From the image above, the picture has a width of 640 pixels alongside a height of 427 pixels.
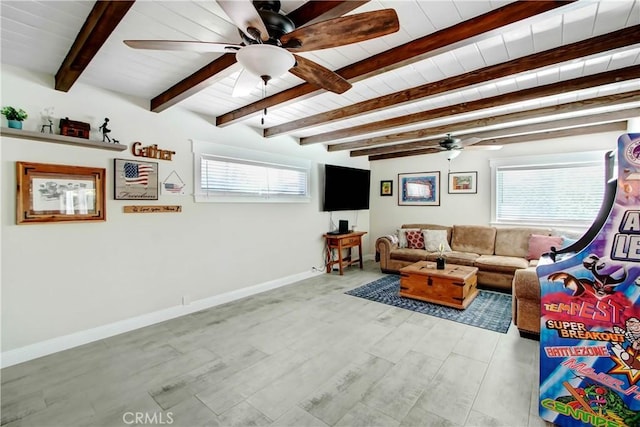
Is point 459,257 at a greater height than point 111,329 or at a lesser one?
greater

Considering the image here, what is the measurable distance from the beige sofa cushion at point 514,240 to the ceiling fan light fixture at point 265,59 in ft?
16.0

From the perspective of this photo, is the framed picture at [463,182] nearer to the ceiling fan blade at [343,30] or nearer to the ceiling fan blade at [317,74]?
the ceiling fan blade at [317,74]

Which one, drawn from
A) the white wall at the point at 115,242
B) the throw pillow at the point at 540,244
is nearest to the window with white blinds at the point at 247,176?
the white wall at the point at 115,242

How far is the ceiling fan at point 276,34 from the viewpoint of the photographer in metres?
1.35

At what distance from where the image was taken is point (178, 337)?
2939 millimetres

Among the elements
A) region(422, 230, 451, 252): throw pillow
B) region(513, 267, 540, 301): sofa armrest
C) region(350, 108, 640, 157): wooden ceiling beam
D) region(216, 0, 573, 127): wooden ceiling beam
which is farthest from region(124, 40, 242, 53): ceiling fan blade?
region(422, 230, 451, 252): throw pillow

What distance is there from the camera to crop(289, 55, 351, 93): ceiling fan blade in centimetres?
185

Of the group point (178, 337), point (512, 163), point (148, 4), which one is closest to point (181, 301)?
point (178, 337)

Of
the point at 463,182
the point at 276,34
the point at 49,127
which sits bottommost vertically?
the point at 463,182

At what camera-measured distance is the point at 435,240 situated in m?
5.45

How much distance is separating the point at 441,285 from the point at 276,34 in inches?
136

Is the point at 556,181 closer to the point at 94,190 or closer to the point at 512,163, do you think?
the point at 512,163

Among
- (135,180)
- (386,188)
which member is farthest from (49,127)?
(386,188)

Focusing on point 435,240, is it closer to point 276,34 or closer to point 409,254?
point 409,254
